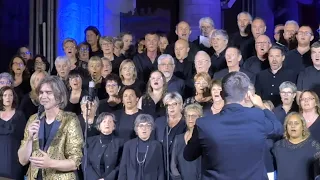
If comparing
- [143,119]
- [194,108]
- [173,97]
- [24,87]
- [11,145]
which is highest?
[24,87]

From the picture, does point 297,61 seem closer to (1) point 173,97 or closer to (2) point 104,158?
(1) point 173,97

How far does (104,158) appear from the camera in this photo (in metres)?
7.19

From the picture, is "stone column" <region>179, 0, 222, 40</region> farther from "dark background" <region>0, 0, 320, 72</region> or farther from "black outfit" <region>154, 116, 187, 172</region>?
"black outfit" <region>154, 116, 187, 172</region>

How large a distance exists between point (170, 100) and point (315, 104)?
4.54ft

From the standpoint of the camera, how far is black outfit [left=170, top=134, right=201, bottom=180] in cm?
Answer: 685

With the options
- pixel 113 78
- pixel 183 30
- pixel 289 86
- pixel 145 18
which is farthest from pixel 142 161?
pixel 145 18

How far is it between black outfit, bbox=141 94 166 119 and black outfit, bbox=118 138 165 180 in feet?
1.96

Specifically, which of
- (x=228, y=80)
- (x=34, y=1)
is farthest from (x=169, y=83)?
(x=34, y=1)

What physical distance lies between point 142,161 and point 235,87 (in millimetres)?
2966

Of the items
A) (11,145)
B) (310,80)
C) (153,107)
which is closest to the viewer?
(11,145)

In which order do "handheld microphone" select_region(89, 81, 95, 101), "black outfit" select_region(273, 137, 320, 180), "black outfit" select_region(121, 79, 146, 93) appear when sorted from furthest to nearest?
"black outfit" select_region(121, 79, 146, 93)
"black outfit" select_region(273, 137, 320, 180)
"handheld microphone" select_region(89, 81, 95, 101)

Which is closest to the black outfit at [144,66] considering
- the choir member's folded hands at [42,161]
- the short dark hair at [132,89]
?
the short dark hair at [132,89]

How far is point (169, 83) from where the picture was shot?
8.02 metres

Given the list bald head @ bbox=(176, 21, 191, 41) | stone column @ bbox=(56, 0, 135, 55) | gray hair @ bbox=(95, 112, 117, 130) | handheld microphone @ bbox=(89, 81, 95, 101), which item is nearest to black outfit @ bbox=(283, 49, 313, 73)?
bald head @ bbox=(176, 21, 191, 41)
